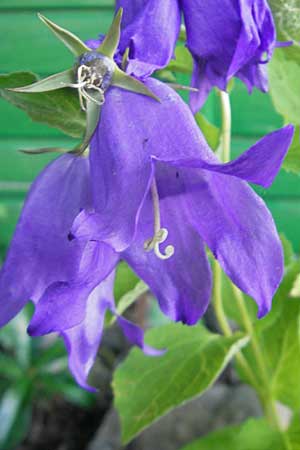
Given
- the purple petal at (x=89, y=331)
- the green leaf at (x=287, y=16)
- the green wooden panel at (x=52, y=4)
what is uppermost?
the green leaf at (x=287, y=16)

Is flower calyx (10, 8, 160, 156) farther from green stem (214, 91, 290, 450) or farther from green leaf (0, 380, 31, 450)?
green leaf (0, 380, 31, 450)

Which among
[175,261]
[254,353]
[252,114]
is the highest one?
[175,261]

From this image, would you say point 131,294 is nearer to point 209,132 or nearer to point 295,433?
point 209,132

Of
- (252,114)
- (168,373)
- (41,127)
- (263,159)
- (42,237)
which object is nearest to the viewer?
(263,159)

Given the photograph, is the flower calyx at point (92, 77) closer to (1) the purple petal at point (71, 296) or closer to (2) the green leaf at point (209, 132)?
(1) the purple petal at point (71, 296)

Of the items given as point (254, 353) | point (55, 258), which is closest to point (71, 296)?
point (55, 258)

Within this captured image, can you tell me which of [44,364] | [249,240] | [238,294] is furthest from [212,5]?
[44,364]

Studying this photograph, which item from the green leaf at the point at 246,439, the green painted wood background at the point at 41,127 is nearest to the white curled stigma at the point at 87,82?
the green leaf at the point at 246,439
